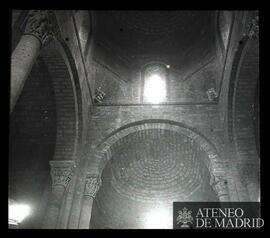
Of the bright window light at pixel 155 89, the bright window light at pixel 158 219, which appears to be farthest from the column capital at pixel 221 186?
the bright window light at pixel 158 219

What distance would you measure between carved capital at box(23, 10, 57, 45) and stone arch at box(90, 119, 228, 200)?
12.4 ft

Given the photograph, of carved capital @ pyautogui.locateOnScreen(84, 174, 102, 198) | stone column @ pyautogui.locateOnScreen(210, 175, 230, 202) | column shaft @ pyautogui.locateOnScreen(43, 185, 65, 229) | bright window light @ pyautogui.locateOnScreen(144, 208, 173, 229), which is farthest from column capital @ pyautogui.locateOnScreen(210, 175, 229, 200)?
column shaft @ pyautogui.locateOnScreen(43, 185, 65, 229)

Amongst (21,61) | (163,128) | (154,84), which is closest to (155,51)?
(154,84)

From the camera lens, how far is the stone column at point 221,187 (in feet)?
33.5

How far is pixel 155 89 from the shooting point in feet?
43.1

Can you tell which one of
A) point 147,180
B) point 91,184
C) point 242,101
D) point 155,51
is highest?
point 155,51

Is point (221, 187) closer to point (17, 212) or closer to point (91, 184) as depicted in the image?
point (91, 184)

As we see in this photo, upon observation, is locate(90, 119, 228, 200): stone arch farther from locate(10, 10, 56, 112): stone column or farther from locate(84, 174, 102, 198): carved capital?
locate(10, 10, 56, 112): stone column

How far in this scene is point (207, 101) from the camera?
40.1 feet

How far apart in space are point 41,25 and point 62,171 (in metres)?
3.86

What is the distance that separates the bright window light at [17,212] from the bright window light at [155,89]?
4.91 m

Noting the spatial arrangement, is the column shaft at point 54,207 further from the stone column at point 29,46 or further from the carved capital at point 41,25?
the carved capital at point 41,25

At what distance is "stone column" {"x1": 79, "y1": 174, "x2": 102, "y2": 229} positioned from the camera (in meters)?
10.1
